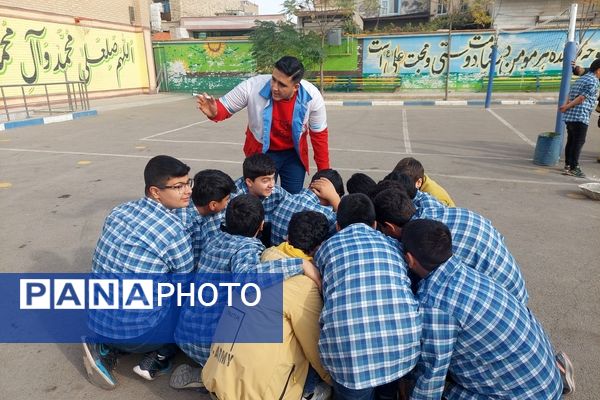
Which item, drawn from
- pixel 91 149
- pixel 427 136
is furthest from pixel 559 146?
pixel 91 149

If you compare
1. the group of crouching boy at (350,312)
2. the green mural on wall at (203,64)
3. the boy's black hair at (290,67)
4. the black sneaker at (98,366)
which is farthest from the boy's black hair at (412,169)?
the green mural on wall at (203,64)

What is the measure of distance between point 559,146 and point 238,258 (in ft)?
21.0

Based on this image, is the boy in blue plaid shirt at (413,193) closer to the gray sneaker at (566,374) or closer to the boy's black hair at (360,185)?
the boy's black hair at (360,185)

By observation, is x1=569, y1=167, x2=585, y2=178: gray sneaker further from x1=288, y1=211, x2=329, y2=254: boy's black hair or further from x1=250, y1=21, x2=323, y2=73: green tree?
x1=250, y1=21, x2=323, y2=73: green tree

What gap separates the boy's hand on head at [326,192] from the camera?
9.82 feet

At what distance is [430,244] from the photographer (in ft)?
5.94

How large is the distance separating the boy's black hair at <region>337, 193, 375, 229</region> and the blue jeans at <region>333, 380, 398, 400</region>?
2.39 ft

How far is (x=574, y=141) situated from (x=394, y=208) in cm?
513

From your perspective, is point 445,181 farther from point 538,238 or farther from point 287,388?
point 287,388

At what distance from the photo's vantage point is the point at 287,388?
1941 mm

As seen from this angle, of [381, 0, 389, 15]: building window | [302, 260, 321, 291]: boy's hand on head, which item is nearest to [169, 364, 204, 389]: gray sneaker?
[302, 260, 321, 291]: boy's hand on head

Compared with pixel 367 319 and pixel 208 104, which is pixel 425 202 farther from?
pixel 208 104

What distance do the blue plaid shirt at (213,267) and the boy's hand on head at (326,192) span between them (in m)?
0.84

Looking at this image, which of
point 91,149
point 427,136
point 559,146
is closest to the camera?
point 559,146
